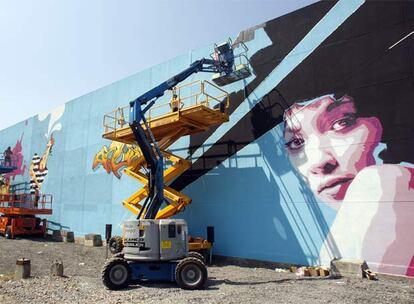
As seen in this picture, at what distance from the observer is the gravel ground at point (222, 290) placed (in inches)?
375

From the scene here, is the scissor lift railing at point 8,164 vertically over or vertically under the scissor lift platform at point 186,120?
over

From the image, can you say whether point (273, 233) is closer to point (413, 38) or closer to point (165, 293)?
point (165, 293)

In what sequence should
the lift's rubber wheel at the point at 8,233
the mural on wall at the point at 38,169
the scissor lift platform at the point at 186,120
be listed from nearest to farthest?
the scissor lift platform at the point at 186,120 < the lift's rubber wheel at the point at 8,233 < the mural on wall at the point at 38,169

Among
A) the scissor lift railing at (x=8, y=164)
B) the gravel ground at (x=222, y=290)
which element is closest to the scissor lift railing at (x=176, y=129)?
the gravel ground at (x=222, y=290)

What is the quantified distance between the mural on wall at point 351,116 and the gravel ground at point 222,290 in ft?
5.90

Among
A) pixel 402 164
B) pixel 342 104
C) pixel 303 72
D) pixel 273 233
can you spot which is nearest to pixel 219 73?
pixel 303 72

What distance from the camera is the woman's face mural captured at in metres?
13.4

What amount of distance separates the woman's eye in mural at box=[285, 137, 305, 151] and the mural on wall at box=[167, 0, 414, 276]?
0.14 feet

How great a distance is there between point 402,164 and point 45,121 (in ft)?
93.7

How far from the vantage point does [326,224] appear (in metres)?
14.0

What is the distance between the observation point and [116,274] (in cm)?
1125

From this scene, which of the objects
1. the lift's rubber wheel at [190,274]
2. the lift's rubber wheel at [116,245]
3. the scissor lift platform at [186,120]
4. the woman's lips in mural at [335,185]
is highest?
the scissor lift platform at [186,120]

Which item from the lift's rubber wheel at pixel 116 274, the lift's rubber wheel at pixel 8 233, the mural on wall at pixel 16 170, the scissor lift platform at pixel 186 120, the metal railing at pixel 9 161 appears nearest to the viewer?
the lift's rubber wheel at pixel 116 274

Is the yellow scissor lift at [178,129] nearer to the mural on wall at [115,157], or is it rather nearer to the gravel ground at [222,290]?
the gravel ground at [222,290]
